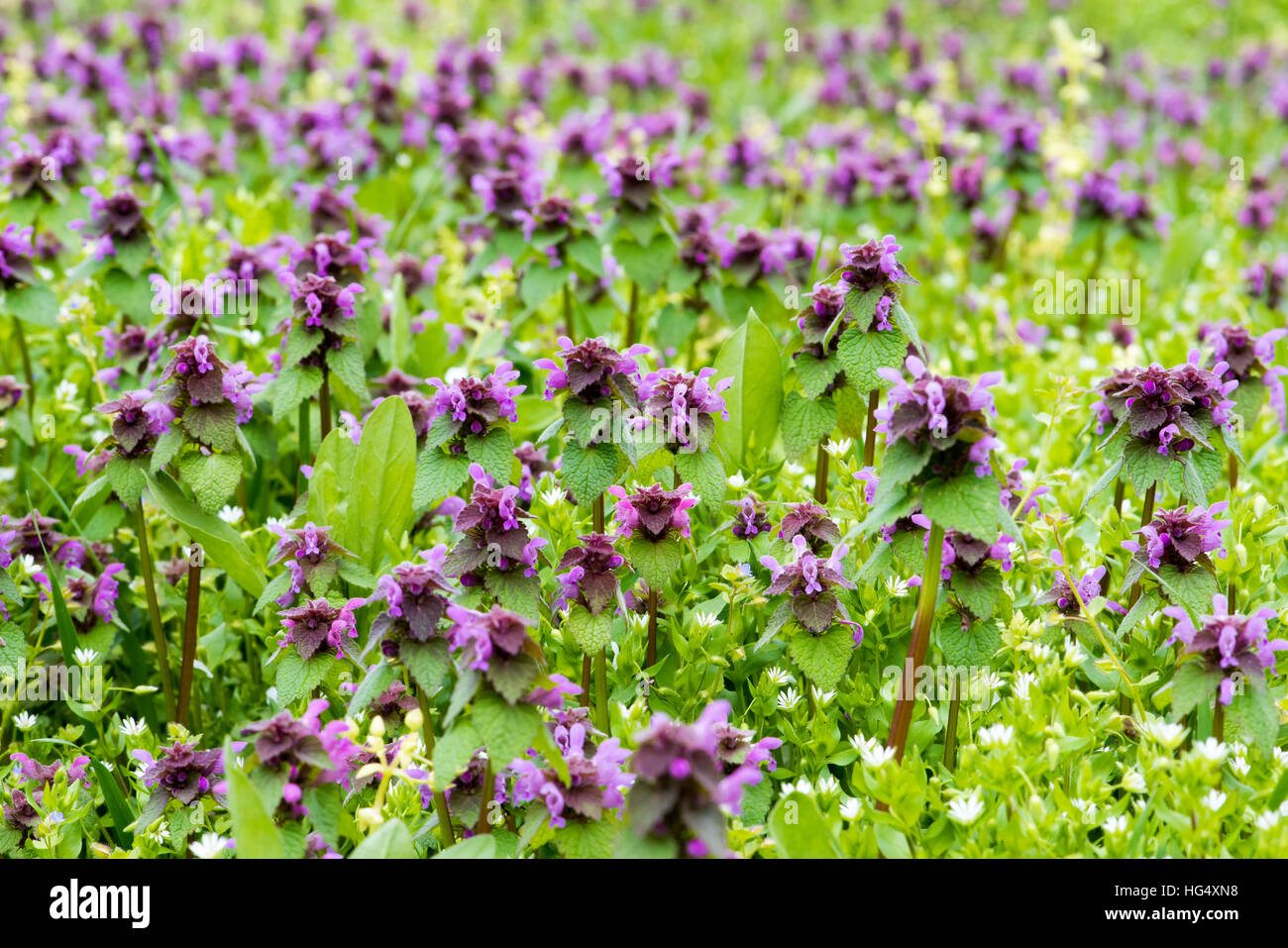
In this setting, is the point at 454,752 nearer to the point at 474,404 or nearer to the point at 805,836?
the point at 805,836

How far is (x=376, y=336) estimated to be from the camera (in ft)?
12.5

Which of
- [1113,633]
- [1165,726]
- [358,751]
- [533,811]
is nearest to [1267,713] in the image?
[1165,726]

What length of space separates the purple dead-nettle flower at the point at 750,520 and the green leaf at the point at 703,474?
0.30 m

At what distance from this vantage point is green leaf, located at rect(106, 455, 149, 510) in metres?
2.77

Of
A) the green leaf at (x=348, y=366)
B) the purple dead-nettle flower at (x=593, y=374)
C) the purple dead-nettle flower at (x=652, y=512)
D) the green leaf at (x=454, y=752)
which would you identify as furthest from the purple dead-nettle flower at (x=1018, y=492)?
the green leaf at (x=348, y=366)

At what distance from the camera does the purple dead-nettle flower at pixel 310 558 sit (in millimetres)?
2633

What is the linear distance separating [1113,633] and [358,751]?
1709mm

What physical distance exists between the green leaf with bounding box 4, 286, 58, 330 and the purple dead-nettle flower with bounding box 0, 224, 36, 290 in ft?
0.12

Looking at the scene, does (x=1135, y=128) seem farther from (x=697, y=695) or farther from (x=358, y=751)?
(x=358, y=751)

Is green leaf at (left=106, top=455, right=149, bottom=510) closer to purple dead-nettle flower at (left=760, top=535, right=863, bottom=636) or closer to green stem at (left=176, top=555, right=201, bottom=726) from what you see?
green stem at (left=176, top=555, right=201, bottom=726)

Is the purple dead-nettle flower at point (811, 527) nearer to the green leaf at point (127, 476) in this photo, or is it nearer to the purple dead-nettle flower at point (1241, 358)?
the purple dead-nettle flower at point (1241, 358)

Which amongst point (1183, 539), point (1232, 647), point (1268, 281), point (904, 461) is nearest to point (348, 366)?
point (904, 461)
